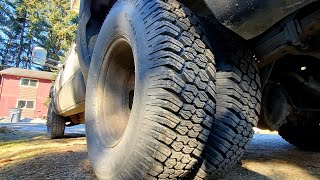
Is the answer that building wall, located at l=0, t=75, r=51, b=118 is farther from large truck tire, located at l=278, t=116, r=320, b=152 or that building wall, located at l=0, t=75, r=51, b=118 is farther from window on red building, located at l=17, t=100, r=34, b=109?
large truck tire, located at l=278, t=116, r=320, b=152

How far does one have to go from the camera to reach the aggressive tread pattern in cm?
119

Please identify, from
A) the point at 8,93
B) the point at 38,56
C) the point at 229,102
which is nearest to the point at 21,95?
the point at 8,93

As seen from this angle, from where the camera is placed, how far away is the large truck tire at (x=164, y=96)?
3.91 feet

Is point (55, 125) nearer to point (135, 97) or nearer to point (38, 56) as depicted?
point (38, 56)

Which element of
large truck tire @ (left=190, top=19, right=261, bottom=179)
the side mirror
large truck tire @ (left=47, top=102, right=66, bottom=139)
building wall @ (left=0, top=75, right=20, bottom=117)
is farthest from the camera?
building wall @ (left=0, top=75, right=20, bottom=117)

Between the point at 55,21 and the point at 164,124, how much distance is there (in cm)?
3314

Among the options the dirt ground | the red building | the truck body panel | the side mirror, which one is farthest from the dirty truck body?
the red building

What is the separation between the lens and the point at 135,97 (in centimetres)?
133

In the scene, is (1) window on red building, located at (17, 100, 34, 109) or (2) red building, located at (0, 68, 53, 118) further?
(1) window on red building, located at (17, 100, 34, 109)

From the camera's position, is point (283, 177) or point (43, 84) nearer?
point (283, 177)

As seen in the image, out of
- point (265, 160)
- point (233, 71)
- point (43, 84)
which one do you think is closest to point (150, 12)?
point (233, 71)

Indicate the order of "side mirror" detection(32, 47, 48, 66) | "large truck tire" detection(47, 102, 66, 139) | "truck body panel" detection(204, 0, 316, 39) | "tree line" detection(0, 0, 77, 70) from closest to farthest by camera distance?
1. "truck body panel" detection(204, 0, 316, 39)
2. "side mirror" detection(32, 47, 48, 66)
3. "large truck tire" detection(47, 102, 66, 139)
4. "tree line" detection(0, 0, 77, 70)

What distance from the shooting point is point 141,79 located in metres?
1.30

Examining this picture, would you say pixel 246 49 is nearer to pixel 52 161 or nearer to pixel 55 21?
pixel 52 161
